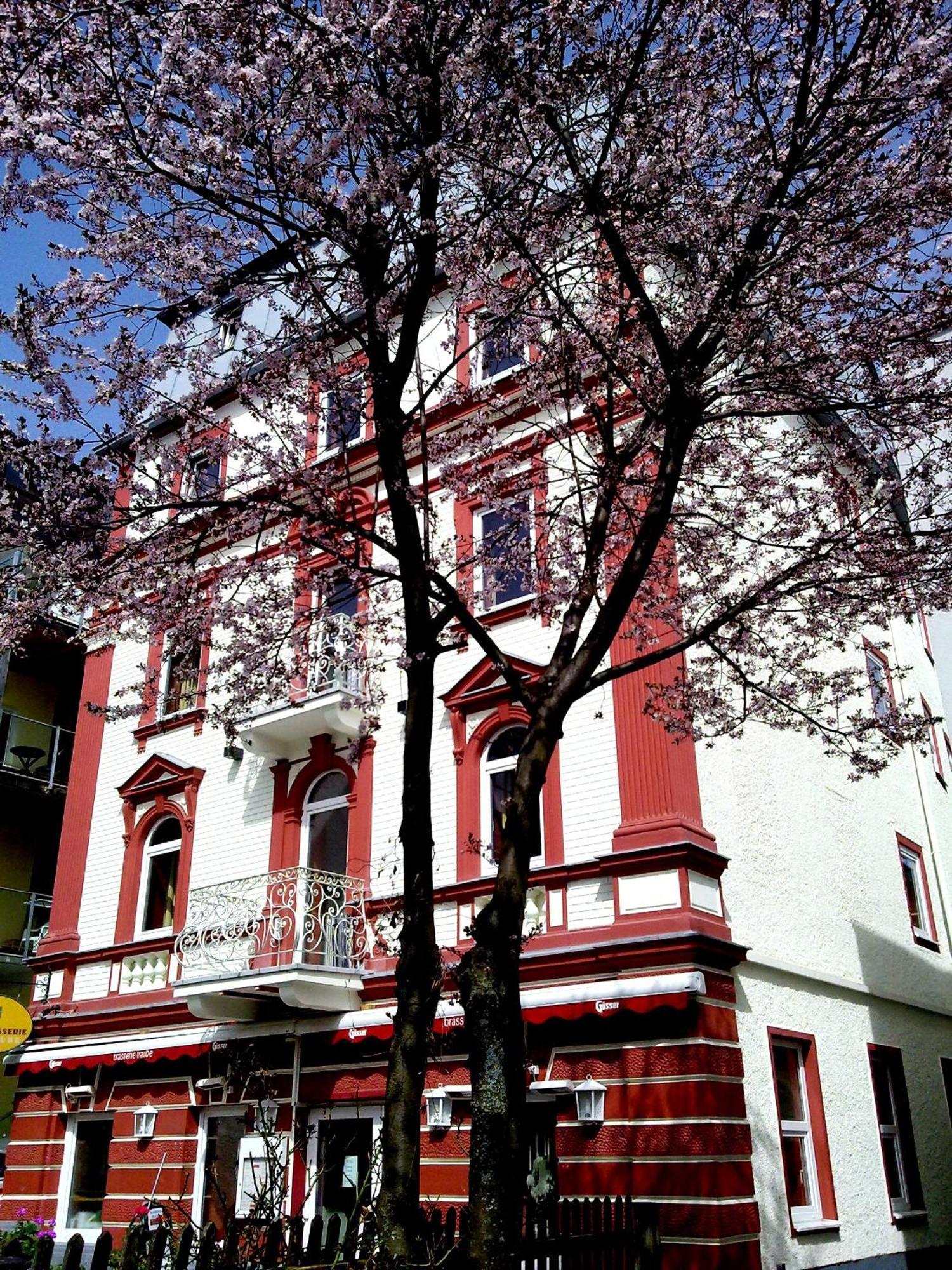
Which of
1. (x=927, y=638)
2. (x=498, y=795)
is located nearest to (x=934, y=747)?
(x=927, y=638)

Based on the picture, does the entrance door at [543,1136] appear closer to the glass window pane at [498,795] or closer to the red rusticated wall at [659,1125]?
the red rusticated wall at [659,1125]

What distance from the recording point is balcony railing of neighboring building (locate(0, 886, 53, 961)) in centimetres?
2041

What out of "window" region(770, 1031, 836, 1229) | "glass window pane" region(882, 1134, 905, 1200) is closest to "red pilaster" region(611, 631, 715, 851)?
"window" region(770, 1031, 836, 1229)

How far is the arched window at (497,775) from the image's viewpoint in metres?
13.1

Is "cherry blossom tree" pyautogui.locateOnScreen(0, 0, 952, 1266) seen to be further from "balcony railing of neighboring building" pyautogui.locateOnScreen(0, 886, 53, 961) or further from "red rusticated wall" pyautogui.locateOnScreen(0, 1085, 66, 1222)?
"balcony railing of neighboring building" pyautogui.locateOnScreen(0, 886, 53, 961)

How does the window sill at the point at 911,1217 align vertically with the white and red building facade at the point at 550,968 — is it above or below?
below

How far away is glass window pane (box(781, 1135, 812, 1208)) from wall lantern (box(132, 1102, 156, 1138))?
7.84 meters

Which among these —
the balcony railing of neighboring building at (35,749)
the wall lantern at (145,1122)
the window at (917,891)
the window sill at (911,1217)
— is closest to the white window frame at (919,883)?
the window at (917,891)

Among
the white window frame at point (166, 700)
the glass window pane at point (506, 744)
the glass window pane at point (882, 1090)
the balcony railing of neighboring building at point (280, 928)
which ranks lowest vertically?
the glass window pane at point (882, 1090)

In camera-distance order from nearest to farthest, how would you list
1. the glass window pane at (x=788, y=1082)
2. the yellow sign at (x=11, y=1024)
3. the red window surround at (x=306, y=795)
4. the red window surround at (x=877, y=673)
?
the glass window pane at (x=788, y=1082) → the red window surround at (x=306, y=795) → the yellow sign at (x=11, y=1024) → the red window surround at (x=877, y=673)

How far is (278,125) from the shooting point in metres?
7.87

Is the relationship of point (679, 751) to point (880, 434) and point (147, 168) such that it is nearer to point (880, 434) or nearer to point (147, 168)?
point (880, 434)

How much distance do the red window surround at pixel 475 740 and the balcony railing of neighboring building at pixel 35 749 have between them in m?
10.3

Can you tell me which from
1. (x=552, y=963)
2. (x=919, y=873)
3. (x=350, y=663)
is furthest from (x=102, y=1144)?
(x=919, y=873)
